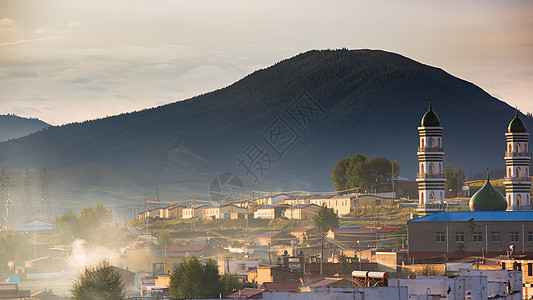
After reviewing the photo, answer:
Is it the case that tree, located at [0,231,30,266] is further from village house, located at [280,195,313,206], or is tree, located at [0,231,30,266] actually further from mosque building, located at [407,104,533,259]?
mosque building, located at [407,104,533,259]

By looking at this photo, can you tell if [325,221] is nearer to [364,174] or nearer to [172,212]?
[364,174]

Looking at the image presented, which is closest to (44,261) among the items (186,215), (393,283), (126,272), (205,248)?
(205,248)

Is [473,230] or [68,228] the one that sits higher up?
[473,230]

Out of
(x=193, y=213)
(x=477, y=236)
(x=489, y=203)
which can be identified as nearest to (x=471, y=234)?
(x=477, y=236)

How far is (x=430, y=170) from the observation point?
87.3 m

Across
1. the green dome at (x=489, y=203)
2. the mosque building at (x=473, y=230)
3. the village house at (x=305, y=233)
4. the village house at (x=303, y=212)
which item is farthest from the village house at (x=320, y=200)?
the green dome at (x=489, y=203)

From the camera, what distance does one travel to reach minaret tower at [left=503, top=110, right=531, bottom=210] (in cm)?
8819

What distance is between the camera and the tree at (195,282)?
2510 inches

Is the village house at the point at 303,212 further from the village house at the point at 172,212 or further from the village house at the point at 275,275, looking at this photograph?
the village house at the point at 275,275

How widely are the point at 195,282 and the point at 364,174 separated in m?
85.0

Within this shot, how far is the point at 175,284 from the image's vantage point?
2584 inches

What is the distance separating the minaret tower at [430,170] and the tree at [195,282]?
25046 mm

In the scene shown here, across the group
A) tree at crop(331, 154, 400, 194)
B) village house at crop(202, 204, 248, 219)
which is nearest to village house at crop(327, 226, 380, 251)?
tree at crop(331, 154, 400, 194)

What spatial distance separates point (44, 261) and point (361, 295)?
100482 millimetres
